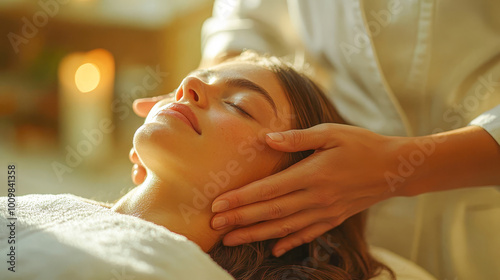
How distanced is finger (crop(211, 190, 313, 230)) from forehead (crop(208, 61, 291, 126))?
0.22 metres

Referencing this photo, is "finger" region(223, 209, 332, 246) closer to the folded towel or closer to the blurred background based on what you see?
the folded towel

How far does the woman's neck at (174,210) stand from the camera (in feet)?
2.94

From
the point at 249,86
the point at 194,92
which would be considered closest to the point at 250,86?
the point at 249,86

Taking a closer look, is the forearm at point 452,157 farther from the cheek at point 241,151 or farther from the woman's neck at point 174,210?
the woman's neck at point 174,210

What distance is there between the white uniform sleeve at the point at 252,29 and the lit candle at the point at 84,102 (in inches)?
48.4

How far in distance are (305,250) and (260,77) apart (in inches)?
17.6

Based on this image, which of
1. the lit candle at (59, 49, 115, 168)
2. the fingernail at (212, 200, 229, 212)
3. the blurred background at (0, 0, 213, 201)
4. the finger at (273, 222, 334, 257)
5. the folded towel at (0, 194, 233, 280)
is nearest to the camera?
the folded towel at (0, 194, 233, 280)

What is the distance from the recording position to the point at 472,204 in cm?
121

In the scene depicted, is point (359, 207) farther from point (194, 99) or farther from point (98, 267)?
point (98, 267)

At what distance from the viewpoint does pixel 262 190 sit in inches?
33.9

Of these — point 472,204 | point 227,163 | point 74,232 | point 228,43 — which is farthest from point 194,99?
point 472,204

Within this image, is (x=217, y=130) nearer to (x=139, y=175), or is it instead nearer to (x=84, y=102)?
(x=139, y=175)

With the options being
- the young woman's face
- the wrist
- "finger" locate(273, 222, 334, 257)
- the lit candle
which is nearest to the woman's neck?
the young woman's face

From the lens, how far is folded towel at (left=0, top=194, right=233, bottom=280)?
0.63m
